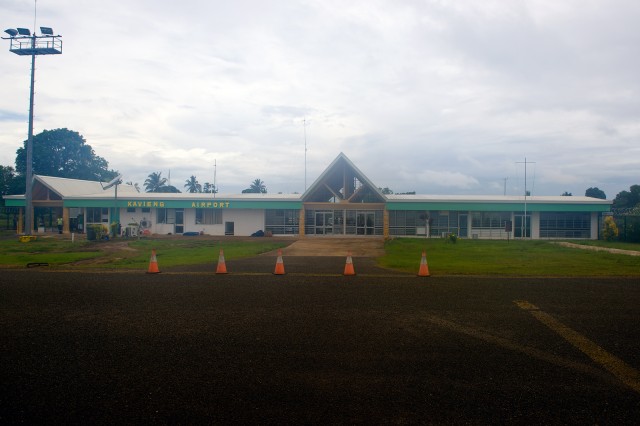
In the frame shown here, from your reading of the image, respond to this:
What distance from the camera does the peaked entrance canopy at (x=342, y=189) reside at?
34156mm

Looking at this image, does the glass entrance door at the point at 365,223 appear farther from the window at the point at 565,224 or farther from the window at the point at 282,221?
the window at the point at 565,224

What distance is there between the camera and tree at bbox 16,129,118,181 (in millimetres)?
60188

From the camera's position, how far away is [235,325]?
703 centimetres

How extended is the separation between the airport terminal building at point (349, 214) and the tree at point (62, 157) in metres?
28.2

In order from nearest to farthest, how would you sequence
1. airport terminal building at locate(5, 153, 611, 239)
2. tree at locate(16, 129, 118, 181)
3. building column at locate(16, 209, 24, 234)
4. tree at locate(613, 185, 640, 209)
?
1. airport terminal building at locate(5, 153, 611, 239)
2. building column at locate(16, 209, 24, 234)
3. tree at locate(16, 129, 118, 181)
4. tree at locate(613, 185, 640, 209)

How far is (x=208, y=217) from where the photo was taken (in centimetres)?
3688

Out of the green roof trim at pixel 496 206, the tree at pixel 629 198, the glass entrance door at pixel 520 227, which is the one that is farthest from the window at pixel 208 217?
the tree at pixel 629 198

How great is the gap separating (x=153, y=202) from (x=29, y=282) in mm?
25610

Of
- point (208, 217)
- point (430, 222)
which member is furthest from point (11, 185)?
point (430, 222)

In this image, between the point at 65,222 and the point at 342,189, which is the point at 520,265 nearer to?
the point at 342,189

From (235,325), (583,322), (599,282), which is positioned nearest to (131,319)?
(235,325)

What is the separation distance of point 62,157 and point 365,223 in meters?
46.7

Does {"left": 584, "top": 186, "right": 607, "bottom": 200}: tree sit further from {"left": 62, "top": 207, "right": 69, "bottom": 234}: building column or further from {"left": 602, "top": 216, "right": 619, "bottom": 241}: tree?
{"left": 62, "top": 207, "right": 69, "bottom": 234}: building column

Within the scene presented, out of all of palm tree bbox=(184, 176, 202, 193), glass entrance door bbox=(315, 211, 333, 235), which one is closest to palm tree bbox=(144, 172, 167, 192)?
palm tree bbox=(184, 176, 202, 193)
